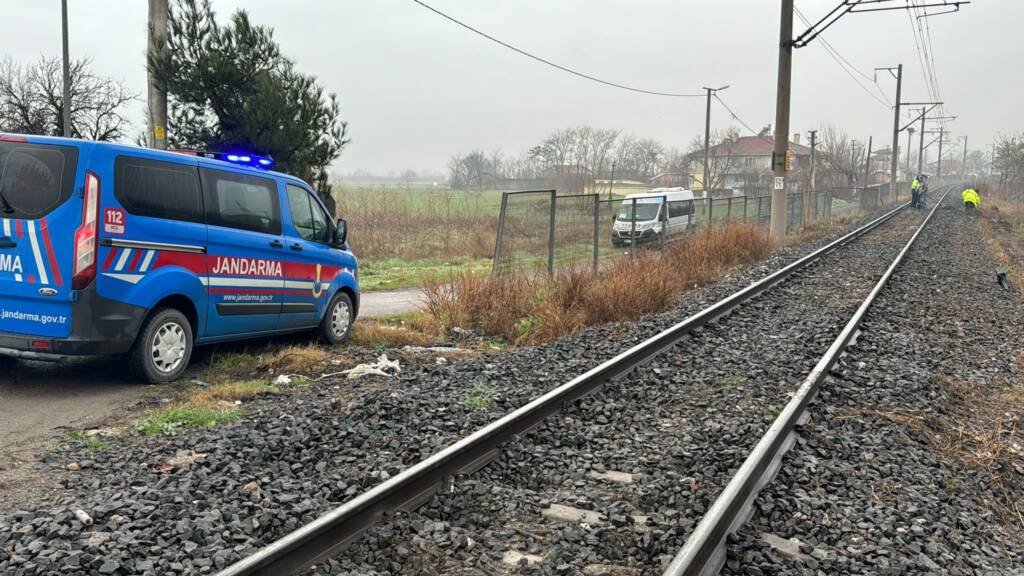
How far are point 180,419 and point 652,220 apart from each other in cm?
1938

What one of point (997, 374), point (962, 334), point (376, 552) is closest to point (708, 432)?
point (376, 552)

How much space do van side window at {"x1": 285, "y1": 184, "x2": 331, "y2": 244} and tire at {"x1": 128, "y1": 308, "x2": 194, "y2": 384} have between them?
197 cm

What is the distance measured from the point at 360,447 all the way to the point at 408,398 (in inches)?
40.7

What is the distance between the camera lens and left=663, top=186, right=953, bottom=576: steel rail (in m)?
3.55

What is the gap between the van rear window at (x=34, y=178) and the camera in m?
6.48

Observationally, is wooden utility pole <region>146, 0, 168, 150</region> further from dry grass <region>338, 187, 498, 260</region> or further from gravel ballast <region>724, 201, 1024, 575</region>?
dry grass <region>338, 187, 498, 260</region>

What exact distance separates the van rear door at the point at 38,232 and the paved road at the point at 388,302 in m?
5.66

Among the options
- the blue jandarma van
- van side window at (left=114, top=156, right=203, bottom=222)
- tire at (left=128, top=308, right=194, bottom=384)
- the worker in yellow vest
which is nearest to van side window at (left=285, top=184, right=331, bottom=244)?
the blue jandarma van

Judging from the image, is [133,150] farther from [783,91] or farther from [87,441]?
[783,91]

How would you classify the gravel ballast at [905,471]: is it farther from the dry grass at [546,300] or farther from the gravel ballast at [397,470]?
the dry grass at [546,300]

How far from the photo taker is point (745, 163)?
96.6 meters

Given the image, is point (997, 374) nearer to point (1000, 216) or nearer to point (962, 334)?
point (962, 334)

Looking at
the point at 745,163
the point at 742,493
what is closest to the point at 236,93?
the point at 742,493

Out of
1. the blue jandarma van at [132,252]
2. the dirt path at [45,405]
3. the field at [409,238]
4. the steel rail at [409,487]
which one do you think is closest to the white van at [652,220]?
the field at [409,238]
